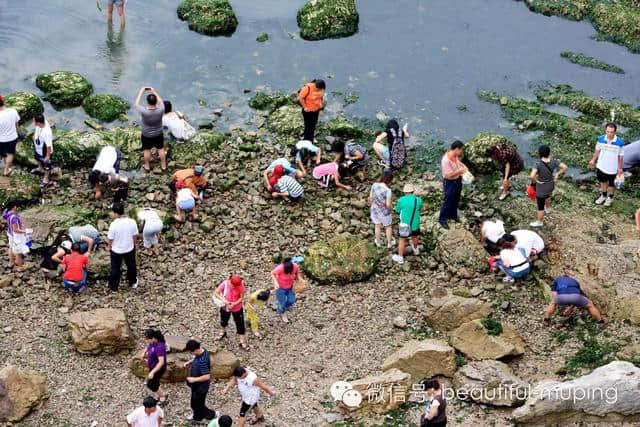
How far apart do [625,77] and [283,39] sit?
10.8 m

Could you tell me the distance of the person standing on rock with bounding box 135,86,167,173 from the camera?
19.3 m

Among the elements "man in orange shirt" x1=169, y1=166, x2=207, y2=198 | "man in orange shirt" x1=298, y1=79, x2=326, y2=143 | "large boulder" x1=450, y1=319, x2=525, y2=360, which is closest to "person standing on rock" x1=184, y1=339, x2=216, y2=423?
"large boulder" x1=450, y1=319, x2=525, y2=360

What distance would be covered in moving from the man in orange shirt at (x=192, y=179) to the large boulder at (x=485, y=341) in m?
7.10

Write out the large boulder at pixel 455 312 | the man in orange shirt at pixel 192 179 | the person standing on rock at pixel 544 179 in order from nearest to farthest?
the large boulder at pixel 455 312 < the person standing on rock at pixel 544 179 < the man in orange shirt at pixel 192 179

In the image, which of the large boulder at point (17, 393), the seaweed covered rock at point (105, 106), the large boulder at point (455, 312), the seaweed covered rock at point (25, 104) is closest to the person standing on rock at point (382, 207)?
the large boulder at point (455, 312)

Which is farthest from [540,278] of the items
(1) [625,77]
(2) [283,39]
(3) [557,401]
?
(2) [283,39]

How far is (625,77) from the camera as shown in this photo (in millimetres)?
24562

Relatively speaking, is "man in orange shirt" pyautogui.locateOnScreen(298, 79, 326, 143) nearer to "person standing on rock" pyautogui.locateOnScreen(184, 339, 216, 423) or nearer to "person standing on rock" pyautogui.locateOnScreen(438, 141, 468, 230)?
"person standing on rock" pyautogui.locateOnScreen(438, 141, 468, 230)

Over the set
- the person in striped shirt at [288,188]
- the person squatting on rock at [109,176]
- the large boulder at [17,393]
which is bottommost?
the large boulder at [17,393]

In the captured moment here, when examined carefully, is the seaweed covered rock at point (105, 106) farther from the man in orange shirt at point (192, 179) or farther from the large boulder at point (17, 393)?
the large boulder at point (17, 393)

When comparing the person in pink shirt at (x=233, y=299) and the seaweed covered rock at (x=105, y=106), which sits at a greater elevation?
the person in pink shirt at (x=233, y=299)

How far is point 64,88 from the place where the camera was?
22516 millimetres

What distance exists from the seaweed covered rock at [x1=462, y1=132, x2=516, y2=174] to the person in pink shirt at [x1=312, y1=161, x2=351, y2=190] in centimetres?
347

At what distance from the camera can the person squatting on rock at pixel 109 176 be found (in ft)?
61.4
